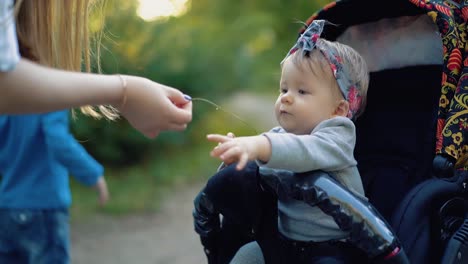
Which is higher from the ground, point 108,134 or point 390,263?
point 390,263

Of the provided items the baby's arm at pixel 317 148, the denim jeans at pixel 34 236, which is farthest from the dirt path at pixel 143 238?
the baby's arm at pixel 317 148

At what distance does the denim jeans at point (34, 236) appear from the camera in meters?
3.49

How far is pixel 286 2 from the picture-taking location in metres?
11.6

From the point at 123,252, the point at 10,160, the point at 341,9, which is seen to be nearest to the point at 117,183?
the point at 123,252

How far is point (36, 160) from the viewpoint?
11.8 ft

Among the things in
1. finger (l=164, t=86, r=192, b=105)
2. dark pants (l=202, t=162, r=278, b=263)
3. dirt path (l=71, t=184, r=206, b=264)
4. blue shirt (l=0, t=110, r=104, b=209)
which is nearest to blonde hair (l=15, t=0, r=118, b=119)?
finger (l=164, t=86, r=192, b=105)

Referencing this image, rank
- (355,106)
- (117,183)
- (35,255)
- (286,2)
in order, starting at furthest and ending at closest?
(286,2) → (117,183) → (35,255) → (355,106)

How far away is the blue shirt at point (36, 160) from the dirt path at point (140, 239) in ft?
4.80

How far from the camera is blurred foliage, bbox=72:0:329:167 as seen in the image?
22.5 feet

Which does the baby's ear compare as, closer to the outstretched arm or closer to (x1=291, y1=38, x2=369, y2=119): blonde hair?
(x1=291, y1=38, x2=369, y2=119): blonde hair

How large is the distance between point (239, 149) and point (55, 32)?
0.92m

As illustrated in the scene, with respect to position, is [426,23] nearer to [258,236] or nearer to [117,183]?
[258,236]

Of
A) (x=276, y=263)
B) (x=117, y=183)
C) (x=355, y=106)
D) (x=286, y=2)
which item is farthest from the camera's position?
(x=286, y=2)

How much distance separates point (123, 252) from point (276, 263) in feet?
9.91
